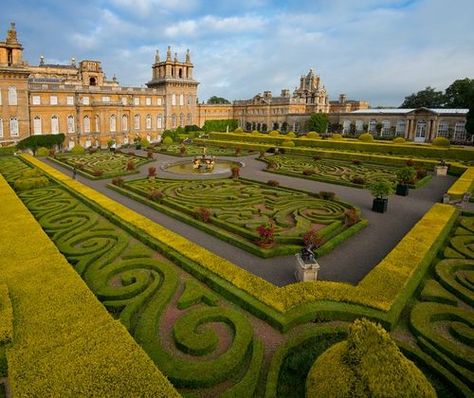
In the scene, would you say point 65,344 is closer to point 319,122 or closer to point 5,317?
point 5,317

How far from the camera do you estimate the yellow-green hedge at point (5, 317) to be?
6325mm

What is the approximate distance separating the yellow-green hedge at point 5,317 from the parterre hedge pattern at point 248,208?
747cm

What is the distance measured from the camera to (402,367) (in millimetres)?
4668

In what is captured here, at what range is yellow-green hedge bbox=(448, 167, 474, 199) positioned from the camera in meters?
18.9

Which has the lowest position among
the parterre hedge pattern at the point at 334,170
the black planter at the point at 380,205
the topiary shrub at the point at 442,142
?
the black planter at the point at 380,205

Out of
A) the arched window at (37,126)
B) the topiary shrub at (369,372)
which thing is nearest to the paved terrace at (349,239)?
the topiary shrub at (369,372)

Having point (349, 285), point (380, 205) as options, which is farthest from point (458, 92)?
point (349, 285)

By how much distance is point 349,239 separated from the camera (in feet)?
45.0

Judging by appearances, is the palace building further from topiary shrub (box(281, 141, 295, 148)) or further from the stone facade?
topiary shrub (box(281, 141, 295, 148))

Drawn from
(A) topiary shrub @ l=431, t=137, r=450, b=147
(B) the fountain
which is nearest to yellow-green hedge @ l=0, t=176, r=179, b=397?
(B) the fountain

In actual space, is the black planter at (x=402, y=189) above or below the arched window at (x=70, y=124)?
below

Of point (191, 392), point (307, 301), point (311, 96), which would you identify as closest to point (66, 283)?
point (191, 392)

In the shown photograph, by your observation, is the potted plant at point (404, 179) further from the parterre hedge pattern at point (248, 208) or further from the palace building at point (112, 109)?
the palace building at point (112, 109)

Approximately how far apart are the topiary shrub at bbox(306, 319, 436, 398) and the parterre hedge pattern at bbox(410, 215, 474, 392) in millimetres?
2441
